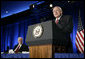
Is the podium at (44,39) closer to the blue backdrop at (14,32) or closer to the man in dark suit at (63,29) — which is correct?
the man in dark suit at (63,29)

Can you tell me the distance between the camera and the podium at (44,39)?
1277 millimetres

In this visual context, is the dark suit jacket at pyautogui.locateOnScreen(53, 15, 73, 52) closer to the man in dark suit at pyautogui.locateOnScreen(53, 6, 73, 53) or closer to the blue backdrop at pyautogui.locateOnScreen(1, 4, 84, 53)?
the man in dark suit at pyautogui.locateOnScreen(53, 6, 73, 53)

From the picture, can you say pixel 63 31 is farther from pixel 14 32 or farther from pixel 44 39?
pixel 14 32

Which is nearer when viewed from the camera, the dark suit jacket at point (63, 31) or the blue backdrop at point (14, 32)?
the dark suit jacket at point (63, 31)

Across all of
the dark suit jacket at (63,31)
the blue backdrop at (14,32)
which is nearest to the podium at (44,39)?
the dark suit jacket at (63,31)

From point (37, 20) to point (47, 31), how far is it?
6606 mm

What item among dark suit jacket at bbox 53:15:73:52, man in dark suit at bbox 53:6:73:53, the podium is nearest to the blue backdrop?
man in dark suit at bbox 53:6:73:53

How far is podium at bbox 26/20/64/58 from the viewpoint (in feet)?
4.19

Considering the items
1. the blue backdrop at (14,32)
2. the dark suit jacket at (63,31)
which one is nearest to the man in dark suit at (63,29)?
the dark suit jacket at (63,31)

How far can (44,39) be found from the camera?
132 cm

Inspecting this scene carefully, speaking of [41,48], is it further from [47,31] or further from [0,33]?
[0,33]

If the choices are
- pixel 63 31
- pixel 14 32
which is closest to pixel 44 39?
pixel 63 31

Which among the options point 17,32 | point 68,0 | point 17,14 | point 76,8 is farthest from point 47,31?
point 17,32

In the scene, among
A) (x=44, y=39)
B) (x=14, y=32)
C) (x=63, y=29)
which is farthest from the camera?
(x=14, y=32)
